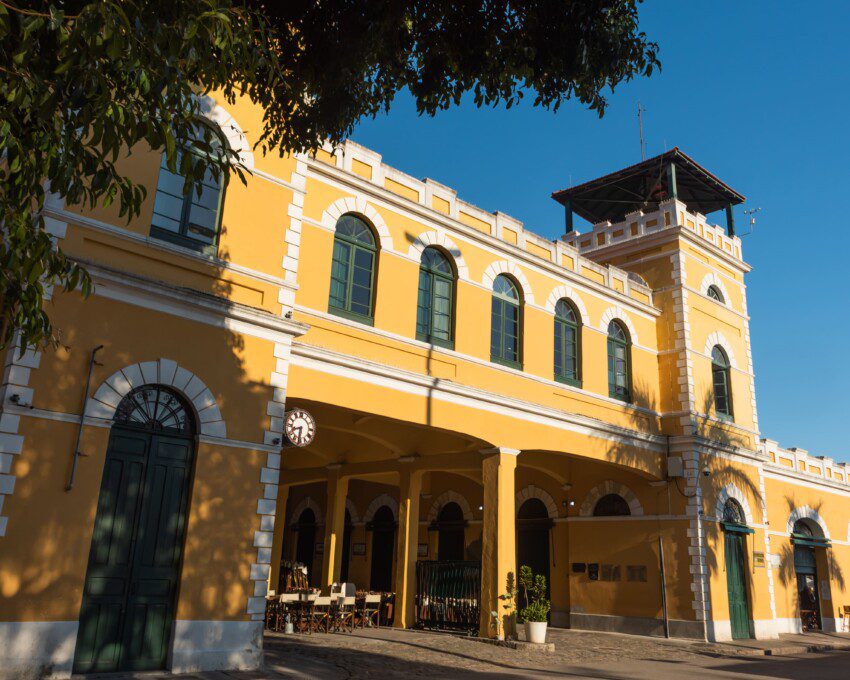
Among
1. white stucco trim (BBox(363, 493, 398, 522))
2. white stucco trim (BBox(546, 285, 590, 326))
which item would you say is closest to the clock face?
white stucco trim (BBox(546, 285, 590, 326))

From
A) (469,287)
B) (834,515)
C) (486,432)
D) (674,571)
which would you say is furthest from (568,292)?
(834,515)

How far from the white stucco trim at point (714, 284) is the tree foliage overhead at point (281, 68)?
13.6m

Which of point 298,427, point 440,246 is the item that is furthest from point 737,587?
point 298,427

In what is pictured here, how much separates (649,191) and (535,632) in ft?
48.0

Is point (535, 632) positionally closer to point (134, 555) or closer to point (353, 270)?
point (353, 270)

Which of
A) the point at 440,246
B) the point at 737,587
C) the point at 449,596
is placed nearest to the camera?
the point at 440,246

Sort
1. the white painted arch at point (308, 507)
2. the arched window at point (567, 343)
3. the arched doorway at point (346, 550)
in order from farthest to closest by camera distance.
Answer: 1. the white painted arch at point (308, 507)
2. the arched doorway at point (346, 550)
3. the arched window at point (567, 343)

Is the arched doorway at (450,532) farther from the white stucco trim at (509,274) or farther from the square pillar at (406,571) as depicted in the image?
the white stucco trim at (509,274)

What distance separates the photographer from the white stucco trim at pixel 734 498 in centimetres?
1916

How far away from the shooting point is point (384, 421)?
1556 cm

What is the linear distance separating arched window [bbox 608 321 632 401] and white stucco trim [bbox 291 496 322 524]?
9.79 metres

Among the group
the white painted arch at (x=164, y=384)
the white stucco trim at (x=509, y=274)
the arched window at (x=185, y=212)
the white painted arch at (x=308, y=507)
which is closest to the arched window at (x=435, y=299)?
the white stucco trim at (x=509, y=274)

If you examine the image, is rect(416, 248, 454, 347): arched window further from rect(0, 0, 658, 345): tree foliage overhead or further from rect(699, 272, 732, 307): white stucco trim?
rect(699, 272, 732, 307): white stucco trim

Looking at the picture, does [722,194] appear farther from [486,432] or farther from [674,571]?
[486,432]
